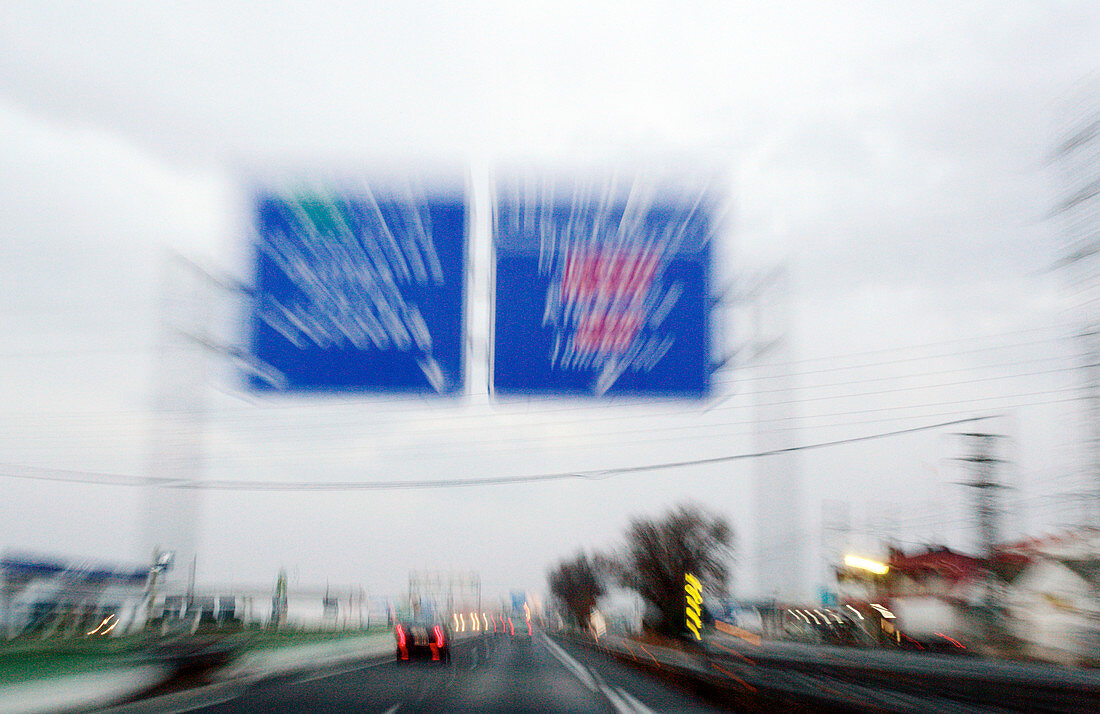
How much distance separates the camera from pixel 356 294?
11.1 metres

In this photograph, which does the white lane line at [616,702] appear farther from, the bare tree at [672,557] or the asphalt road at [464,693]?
the bare tree at [672,557]

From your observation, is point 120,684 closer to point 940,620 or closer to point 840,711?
point 840,711

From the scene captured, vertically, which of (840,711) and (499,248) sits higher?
(499,248)

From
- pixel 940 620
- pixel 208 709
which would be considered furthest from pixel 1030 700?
pixel 940 620

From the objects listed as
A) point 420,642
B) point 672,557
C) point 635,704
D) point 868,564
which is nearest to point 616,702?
point 635,704

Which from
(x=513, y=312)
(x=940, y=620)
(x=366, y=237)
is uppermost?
(x=366, y=237)

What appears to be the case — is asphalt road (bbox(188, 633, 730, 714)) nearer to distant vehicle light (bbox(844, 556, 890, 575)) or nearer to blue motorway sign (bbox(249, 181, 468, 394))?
blue motorway sign (bbox(249, 181, 468, 394))

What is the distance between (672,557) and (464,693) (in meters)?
77.6

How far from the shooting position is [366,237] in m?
11.0

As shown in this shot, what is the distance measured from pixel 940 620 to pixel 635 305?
6355 cm

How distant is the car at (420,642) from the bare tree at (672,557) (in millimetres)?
52899

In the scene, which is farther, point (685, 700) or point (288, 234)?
point (685, 700)

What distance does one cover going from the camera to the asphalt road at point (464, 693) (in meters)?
18.0

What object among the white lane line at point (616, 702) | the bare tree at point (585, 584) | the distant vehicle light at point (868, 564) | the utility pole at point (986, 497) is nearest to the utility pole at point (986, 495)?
the utility pole at point (986, 497)
